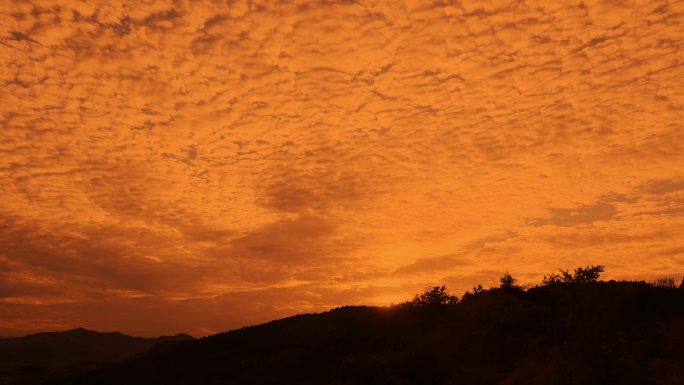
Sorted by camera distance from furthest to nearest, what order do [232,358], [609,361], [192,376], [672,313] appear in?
[232,358]
[192,376]
[672,313]
[609,361]

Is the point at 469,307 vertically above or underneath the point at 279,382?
above

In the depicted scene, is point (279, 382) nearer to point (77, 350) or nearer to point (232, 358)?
point (232, 358)

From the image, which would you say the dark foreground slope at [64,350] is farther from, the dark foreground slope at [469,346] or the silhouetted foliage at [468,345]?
the dark foreground slope at [469,346]

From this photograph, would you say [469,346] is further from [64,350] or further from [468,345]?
[64,350]

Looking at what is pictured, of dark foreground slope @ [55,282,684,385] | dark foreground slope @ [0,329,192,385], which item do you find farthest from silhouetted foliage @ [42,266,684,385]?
dark foreground slope @ [0,329,192,385]

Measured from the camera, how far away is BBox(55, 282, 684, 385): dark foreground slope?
17172mm

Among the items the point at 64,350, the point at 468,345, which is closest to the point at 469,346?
the point at 468,345

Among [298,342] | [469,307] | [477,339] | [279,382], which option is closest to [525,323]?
[477,339]

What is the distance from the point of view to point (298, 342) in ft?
111

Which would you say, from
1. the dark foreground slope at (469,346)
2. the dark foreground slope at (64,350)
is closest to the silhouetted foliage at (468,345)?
the dark foreground slope at (469,346)

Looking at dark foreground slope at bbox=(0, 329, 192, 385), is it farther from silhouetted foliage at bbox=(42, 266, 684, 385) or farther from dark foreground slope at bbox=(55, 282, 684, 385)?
dark foreground slope at bbox=(55, 282, 684, 385)

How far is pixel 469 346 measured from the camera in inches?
1009

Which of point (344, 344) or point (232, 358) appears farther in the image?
point (232, 358)

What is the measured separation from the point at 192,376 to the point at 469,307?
16.3 meters
